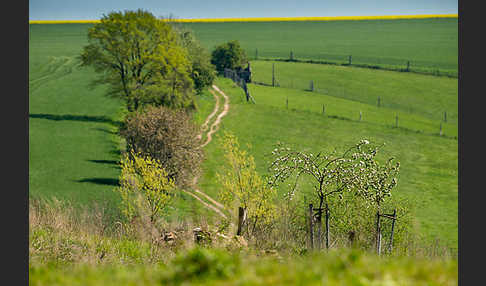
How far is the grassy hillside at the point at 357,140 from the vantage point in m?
36.3

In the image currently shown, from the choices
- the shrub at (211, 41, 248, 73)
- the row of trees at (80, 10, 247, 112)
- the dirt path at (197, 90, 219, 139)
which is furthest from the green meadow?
the shrub at (211, 41, 248, 73)

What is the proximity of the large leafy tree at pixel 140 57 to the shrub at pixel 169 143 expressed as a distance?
15474 millimetres

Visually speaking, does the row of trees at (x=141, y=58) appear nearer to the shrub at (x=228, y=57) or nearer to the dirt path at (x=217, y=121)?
the dirt path at (x=217, y=121)

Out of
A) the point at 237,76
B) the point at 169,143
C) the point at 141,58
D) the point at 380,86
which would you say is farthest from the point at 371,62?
the point at 169,143

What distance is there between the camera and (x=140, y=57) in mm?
50562

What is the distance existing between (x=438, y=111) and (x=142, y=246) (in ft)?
196

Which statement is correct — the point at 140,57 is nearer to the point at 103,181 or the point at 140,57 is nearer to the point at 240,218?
the point at 103,181

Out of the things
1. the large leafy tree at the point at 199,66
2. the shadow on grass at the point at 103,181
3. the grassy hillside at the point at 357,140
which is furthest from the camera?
the large leafy tree at the point at 199,66

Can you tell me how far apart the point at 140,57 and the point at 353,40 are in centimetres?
8403

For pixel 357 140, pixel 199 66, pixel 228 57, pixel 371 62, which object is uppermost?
pixel 371 62

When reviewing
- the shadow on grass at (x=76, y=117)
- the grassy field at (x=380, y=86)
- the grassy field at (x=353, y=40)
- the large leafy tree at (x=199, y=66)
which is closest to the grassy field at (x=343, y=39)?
the grassy field at (x=353, y=40)

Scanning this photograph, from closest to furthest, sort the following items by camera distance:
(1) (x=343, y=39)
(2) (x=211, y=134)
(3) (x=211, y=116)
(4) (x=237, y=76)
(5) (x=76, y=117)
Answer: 1. (2) (x=211, y=134)
2. (5) (x=76, y=117)
3. (3) (x=211, y=116)
4. (4) (x=237, y=76)
5. (1) (x=343, y=39)

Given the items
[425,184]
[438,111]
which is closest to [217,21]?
[438,111]

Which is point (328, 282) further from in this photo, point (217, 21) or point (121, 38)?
point (217, 21)
